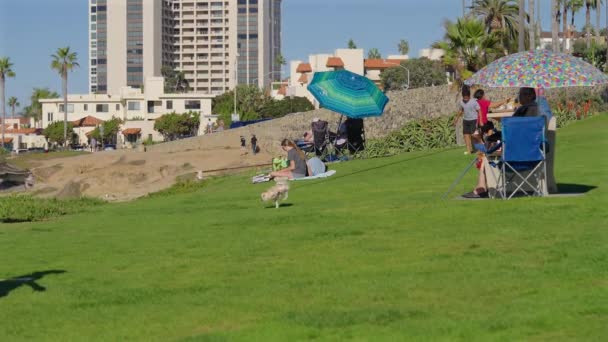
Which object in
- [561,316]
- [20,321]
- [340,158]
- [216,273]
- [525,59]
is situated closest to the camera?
[561,316]

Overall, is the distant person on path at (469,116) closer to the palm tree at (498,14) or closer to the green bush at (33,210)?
the green bush at (33,210)

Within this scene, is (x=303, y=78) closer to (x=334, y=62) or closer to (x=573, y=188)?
(x=334, y=62)

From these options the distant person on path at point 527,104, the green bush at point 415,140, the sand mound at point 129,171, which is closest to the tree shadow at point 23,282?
the distant person on path at point 527,104

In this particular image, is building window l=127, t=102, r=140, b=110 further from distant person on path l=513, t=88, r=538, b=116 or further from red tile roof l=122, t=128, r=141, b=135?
distant person on path l=513, t=88, r=538, b=116

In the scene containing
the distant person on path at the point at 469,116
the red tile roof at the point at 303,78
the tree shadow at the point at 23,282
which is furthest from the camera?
the red tile roof at the point at 303,78

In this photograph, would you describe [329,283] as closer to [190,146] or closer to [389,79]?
[190,146]

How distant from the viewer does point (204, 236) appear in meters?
13.8

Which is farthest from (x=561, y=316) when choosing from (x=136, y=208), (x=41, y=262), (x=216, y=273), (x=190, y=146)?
(x=190, y=146)

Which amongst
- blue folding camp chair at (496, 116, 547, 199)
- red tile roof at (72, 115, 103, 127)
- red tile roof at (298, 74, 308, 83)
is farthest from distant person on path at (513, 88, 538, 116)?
red tile roof at (298, 74, 308, 83)

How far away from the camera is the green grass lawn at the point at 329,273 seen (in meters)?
8.13

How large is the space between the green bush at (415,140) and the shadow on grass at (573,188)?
552 inches

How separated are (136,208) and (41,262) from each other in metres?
8.27

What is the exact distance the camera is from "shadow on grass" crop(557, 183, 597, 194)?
15.8m

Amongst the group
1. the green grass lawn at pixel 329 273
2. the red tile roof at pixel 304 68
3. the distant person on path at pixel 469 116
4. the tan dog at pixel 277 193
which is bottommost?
the green grass lawn at pixel 329 273
